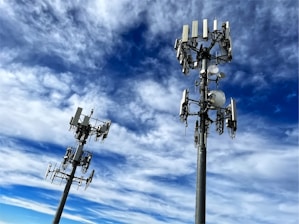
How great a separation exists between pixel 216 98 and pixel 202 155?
2.34 metres

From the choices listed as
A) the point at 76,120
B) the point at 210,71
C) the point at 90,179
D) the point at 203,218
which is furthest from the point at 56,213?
the point at 210,71

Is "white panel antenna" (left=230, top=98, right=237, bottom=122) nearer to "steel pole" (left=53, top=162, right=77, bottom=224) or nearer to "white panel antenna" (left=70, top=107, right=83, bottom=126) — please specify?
"steel pole" (left=53, top=162, right=77, bottom=224)

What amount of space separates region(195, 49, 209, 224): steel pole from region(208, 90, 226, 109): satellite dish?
23 centimetres

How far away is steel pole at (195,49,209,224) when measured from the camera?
26.1 feet

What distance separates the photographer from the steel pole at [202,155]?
7941mm

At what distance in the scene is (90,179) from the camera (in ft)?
63.8

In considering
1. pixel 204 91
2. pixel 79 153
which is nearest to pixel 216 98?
pixel 204 91

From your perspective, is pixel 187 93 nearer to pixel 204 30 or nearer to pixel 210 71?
pixel 210 71

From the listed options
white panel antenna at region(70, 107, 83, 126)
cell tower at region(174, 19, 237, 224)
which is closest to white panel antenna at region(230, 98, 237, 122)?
cell tower at region(174, 19, 237, 224)

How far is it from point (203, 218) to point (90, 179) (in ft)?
43.5

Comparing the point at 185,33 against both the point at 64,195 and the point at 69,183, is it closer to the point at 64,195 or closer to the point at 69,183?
the point at 69,183

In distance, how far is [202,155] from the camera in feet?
28.6

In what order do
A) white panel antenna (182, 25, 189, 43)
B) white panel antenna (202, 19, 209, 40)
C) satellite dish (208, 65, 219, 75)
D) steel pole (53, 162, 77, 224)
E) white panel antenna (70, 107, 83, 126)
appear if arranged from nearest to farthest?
satellite dish (208, 65, 219, 75)
white panel antenna (202, 19, 209, 40)
white panel antenna (182, 25, 189, 43)
steel pole (53, 162, 77, 224)
white panel antenna (70, 107, 83, 126)

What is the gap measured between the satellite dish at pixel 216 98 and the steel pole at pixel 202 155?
0.77ft
